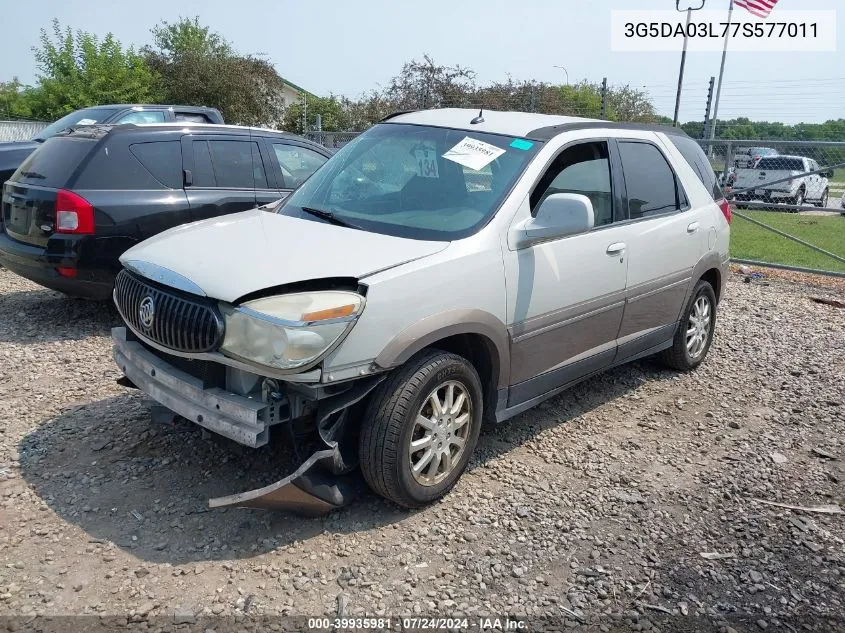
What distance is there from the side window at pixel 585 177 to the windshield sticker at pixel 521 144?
18cm

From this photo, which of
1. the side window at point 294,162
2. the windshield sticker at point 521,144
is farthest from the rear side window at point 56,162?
the windshield sticker at point 521,144

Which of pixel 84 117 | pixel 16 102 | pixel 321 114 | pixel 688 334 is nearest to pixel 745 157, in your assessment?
pixel 688 334

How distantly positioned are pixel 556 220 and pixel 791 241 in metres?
11.8

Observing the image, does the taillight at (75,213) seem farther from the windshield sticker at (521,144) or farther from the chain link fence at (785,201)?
the chain link fence at (785,201)

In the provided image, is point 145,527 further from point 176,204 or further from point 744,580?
point 176,204

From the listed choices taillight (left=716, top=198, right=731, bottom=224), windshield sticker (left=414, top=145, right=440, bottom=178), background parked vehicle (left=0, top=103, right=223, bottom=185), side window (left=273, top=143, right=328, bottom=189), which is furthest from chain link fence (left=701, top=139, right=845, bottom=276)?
background parked vehicle (left=0, top=103, right=223, bottom=185)

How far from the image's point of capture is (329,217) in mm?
4078

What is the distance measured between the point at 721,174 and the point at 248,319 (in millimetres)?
10113

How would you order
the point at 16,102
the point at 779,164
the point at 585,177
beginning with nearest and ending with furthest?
the point at 585,177 < the point at 779,164 < the point at 16,102

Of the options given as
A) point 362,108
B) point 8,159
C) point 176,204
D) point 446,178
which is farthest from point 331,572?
point 362,108

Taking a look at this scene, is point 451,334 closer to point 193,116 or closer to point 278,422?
→ point 278,422

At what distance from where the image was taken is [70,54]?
2697 centimetres

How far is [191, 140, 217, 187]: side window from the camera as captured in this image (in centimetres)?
654

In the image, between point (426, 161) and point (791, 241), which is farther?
point (791, 241)
